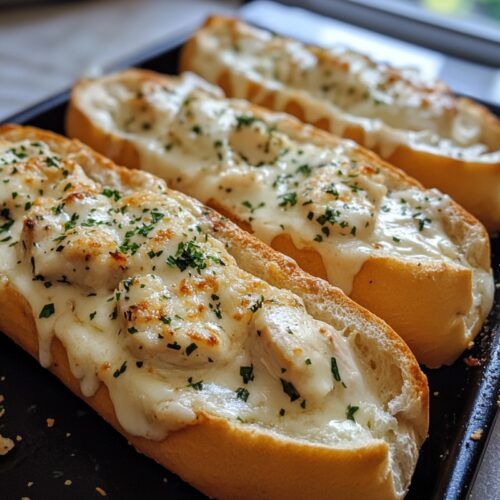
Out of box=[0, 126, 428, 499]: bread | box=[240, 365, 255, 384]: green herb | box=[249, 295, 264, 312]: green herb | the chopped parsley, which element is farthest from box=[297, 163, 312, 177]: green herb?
box=[240, 365, 255, 384]: green herb

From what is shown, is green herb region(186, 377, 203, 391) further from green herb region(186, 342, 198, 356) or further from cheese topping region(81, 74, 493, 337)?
cheese topping region(81, 74, 493, 337)

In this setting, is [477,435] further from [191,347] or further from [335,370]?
[191,347]

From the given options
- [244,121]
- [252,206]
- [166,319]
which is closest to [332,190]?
[252,206]

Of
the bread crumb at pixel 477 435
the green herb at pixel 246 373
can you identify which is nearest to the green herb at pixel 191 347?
the green herb at pixel 246 373

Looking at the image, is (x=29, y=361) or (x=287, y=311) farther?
(x=29, y=361)

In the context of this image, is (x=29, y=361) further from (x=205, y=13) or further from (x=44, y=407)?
(x=205, y=13)

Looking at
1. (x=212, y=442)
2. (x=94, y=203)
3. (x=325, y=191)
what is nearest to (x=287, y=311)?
(x=212, y=442)
